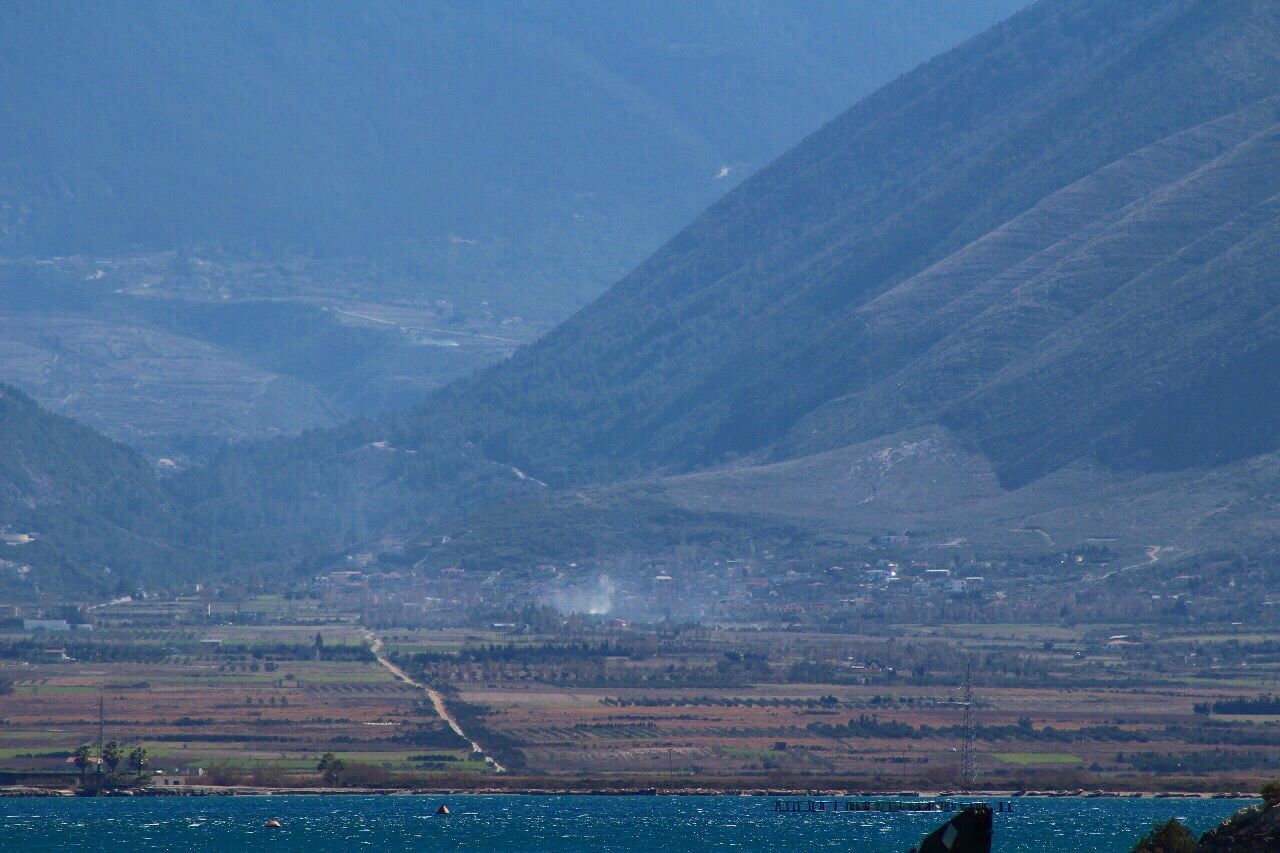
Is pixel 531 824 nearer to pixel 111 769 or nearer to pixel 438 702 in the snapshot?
pixel 111 769

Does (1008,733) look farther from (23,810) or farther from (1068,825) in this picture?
(23,810)

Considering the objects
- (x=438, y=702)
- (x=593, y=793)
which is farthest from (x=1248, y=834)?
(x=438, y=702)

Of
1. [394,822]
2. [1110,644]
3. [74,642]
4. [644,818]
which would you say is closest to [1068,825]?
[644,818]

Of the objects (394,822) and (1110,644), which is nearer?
(394,822)

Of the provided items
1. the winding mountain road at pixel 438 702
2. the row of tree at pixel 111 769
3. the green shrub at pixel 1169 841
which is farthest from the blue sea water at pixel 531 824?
the green shrub at pixel 1169 841

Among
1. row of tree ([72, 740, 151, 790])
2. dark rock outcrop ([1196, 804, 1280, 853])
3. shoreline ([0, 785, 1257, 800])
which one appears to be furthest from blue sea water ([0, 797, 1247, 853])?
dark rock outcrop ([1196, 804, 1280, 853])

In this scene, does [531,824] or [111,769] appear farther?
[111,769]

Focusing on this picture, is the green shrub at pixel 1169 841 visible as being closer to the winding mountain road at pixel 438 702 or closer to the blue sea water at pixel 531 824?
the blue sea water at pixel 531 824
